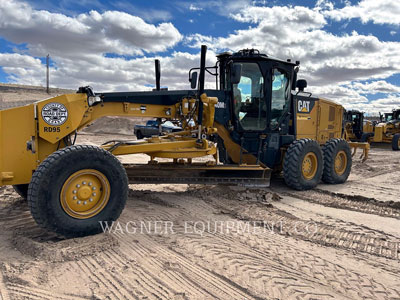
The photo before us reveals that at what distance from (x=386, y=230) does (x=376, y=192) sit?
2.75m

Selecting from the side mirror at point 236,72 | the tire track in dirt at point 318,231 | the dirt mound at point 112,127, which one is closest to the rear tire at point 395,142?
the tire track in dirt at point 318,231

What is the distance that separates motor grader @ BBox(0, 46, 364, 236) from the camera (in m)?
4.04

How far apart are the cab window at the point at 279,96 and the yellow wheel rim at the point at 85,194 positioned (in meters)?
4.27

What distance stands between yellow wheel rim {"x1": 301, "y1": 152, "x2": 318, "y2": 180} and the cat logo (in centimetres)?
120

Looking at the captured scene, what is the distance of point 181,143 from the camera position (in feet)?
19.1

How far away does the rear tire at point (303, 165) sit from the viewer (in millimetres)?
6953

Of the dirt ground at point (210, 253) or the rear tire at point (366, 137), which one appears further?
the rear tire at point (366, 137)

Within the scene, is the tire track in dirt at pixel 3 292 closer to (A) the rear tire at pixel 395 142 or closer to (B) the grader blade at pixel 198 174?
(B) the grader blade at pixel 198 174

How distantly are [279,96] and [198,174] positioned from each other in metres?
2.69

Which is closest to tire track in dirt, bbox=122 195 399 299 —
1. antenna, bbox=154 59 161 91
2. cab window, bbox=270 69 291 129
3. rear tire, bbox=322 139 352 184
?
antenna, bbox=154 59 161 91

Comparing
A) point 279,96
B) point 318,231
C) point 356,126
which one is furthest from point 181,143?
point 356,126

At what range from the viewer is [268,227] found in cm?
473

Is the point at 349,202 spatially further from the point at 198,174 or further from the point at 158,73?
the point at 158,73

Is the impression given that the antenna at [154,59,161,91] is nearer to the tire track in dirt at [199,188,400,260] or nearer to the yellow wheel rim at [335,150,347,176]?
the tire track in dirt at [199,188,400,260]
